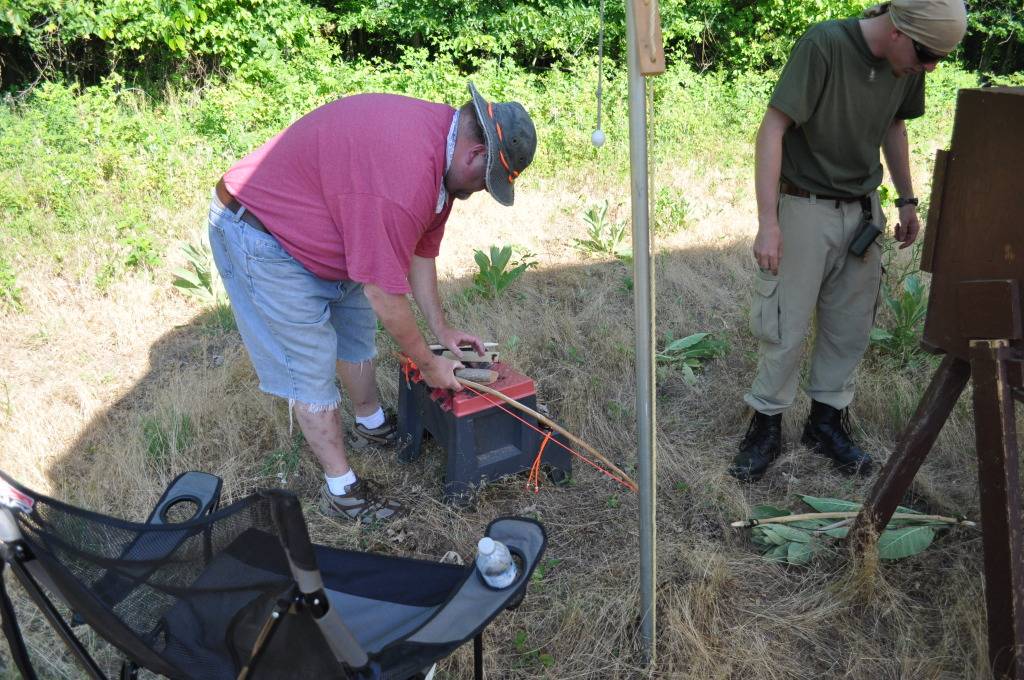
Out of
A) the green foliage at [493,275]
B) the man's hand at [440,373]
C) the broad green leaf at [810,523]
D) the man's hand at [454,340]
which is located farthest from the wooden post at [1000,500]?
the green foliage at [493,275]

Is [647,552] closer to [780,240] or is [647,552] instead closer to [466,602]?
[466,602]

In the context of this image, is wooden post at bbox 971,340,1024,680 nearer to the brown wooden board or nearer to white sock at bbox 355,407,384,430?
the brown wooden board

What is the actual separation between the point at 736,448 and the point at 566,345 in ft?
3.87

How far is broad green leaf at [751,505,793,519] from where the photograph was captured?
9.20 ft

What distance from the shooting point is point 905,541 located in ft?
8.25

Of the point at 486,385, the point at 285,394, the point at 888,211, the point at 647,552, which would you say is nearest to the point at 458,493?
the point at 486,385

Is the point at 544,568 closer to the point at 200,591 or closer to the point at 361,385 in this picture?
the point at 361,385

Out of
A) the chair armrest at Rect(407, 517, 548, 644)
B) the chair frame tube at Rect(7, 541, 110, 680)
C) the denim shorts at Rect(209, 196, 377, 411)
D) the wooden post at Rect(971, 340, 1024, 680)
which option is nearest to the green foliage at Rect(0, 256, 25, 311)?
the denim shorts at Rect(209, 196, 377, 411)

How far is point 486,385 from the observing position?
2.87m

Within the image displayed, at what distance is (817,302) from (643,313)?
62.4 inches

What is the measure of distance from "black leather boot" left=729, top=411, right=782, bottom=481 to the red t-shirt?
1651 mm

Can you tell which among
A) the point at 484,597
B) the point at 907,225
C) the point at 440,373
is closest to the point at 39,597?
the point at 484,597

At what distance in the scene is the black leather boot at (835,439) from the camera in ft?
10.2

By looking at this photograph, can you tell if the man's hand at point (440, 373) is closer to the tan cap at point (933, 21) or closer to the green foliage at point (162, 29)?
the tan cap at point (933, 21)
